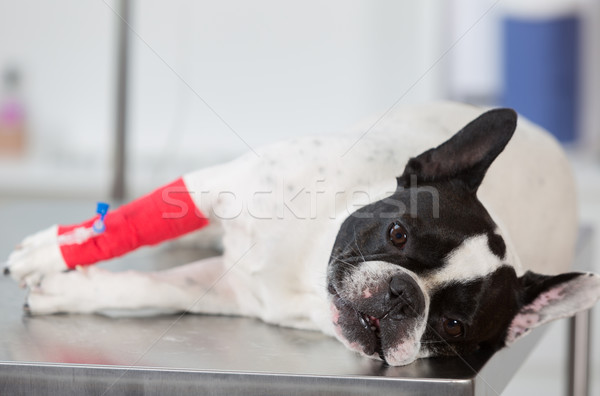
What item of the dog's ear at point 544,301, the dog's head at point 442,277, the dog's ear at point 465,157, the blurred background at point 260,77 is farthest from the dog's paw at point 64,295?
the blurred background at point 260,77

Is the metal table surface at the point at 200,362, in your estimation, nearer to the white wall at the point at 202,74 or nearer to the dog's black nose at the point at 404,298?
the dog's black nose at the point at 404,298

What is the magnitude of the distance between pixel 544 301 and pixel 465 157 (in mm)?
244

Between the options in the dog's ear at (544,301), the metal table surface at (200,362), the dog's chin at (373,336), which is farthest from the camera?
the dog's ear at (544,301)

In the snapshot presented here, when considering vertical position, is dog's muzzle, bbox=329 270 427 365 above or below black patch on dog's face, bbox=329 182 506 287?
below

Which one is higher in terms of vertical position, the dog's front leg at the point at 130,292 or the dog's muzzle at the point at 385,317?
the dog's muzzle at the point at 385,317

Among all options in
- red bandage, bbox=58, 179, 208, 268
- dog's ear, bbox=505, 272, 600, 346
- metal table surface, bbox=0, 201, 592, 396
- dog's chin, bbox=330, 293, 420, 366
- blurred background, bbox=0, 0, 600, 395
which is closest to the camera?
metal table surface, bbox=0, 201, 592, 396

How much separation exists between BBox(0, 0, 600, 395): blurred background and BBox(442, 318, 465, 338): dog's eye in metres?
1.66

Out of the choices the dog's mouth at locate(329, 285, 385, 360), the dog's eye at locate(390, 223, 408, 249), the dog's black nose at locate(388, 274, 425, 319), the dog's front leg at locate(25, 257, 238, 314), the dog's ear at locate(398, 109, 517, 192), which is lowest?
the dog's front leg at locate(25, 257, 238, 314)

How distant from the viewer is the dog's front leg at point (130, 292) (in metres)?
1.26

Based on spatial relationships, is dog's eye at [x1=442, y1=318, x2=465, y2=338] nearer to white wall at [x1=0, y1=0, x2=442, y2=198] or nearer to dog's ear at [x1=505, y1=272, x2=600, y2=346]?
dog's ear at [x1=505, y1=272, x2=600, y2=346]

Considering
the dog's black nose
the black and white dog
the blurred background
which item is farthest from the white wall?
the dog's black nose

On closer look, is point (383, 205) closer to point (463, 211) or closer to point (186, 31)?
point (463, 211)

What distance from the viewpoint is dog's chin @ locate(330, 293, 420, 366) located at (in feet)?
3.51

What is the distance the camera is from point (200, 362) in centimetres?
99
